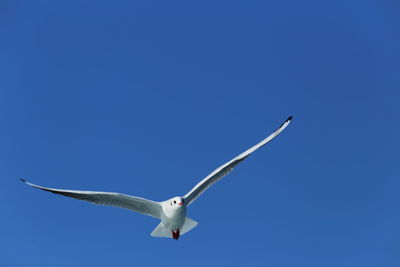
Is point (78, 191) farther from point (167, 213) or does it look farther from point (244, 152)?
point (244, 152)

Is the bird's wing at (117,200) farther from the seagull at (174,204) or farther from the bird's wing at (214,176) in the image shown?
the bird's wing at (214,176)

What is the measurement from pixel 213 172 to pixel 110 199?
3.28 meters

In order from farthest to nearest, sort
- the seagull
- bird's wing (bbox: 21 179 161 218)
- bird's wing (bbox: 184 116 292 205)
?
1. bird's wing (bbox: 184 116 292 205)
2. the seagull
3. bird's wing (bbox: 21 179 161 218)

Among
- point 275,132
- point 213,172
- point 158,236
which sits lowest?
point 158,236

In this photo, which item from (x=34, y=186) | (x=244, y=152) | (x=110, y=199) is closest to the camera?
(x=34, y=186)

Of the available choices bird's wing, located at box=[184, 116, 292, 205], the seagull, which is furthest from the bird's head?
bird's wing, located at box=[184, 116, 292, 205]

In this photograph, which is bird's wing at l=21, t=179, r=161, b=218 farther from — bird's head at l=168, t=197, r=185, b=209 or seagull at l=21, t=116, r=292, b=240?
bird's head at l=168, t=197, r=185, b=209

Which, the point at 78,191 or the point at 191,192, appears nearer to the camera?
the point at 78,191

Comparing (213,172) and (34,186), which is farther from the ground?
(213,172)

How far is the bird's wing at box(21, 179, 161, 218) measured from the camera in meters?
15.4

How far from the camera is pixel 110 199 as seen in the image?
16.2 metres

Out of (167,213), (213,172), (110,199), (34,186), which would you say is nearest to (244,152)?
(213,172)

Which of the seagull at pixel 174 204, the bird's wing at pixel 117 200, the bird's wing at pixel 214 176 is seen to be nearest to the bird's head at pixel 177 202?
the seagull at pixel 174 204

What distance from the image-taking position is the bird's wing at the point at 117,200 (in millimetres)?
15406
